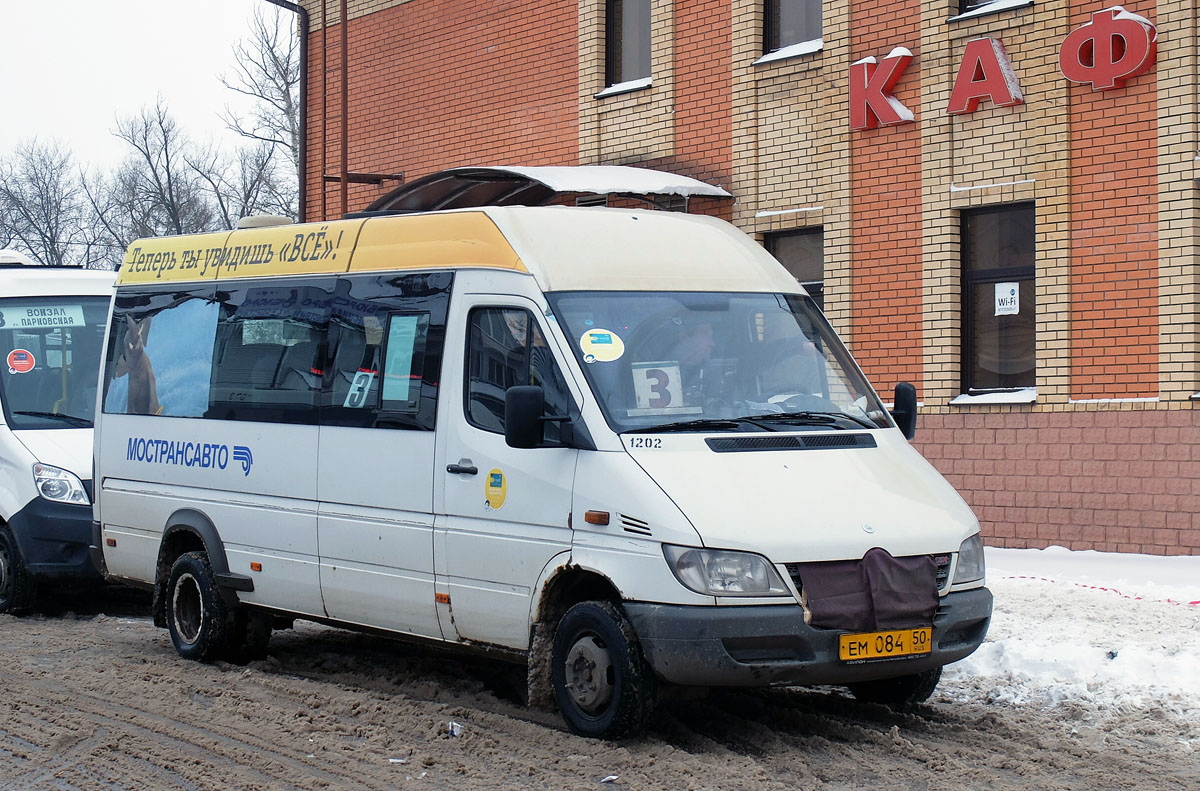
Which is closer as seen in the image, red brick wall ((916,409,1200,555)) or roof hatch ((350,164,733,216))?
red brick wall ((916,409,1200,555))

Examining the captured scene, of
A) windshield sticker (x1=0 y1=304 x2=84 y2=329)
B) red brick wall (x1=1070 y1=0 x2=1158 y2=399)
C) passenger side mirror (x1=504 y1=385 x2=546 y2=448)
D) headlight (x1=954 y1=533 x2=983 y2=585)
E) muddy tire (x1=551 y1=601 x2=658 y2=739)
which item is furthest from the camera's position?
red brick wall (x1=1070 y1=0 x2=1158 y2=399)

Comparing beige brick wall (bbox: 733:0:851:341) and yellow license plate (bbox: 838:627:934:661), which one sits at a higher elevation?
beige brick wall (bbox: 733:0:851:341)

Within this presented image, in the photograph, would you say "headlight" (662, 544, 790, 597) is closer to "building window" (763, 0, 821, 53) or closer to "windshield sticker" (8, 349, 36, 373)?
"windshield sticker" (8, 349, 36, 373)

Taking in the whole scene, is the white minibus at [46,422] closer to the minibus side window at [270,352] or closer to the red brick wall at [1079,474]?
the minibus side window at [270,352]

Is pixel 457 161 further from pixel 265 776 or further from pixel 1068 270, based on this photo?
pixel 265 776

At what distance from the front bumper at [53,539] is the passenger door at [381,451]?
3.53m

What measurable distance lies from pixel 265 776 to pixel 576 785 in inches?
49.3

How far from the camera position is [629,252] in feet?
25.8

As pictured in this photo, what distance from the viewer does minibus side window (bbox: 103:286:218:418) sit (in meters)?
9.91

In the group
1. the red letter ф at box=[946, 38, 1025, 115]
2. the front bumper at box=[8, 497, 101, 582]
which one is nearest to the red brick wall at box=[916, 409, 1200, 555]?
the red letter ф at box=[946, 38, 1025, 115]

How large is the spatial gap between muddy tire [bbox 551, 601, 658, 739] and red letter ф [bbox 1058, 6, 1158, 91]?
28.1ft

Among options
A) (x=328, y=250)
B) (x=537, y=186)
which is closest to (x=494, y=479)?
(x=328, y=250)

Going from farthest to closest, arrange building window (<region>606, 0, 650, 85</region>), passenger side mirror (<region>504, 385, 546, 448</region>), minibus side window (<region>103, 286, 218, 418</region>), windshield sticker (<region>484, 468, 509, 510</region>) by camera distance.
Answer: building window (<region>606, 0, 650, 85</region>) → minibus side window (<region>103, 286, 218, 418</region>) → windshield sticker (<region>484, 468, 509, 510</region>) → passenger side mirror (<region>504, 385, 546, 448</region>)

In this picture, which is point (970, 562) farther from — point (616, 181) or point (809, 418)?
point (616, 181)
